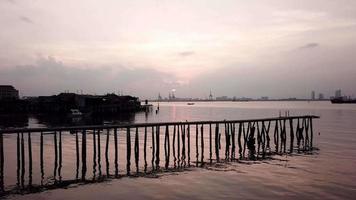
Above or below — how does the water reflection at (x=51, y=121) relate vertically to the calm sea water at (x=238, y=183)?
above

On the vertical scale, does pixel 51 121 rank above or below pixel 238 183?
above

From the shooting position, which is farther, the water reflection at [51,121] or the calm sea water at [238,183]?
the water reflection at [51,121]

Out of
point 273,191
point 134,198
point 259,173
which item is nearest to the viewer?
point 134,198

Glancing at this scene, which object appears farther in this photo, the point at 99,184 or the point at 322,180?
the point at 322,180

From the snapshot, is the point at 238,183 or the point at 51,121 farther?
the point at 51,121

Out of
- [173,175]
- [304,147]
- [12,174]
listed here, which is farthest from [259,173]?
[304,147]

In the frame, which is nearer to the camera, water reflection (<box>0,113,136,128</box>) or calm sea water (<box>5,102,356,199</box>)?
calm sea water (<box>5,102,356,199</box>)

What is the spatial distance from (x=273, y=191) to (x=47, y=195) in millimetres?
12291

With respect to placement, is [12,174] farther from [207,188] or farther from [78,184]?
[207,188]

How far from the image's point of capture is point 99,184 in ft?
77.9

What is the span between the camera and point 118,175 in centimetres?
2673

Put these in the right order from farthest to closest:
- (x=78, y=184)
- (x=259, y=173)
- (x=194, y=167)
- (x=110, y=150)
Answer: (x=110, y=150) → (x=194, y=167) → (x=259, y=173) → (x=78, y=184)

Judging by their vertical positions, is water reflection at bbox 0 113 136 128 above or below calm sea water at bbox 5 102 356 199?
above

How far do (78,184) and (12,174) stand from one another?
19.4 feet
